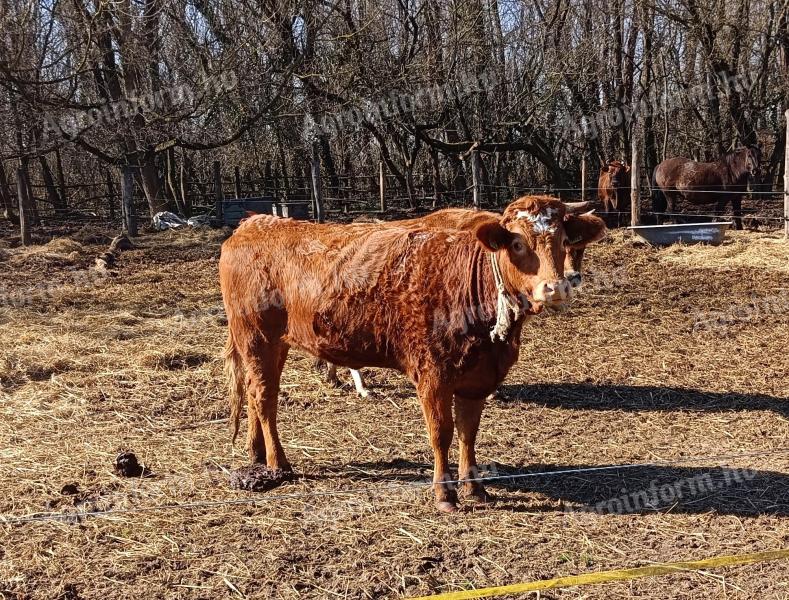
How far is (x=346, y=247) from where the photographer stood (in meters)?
4.43

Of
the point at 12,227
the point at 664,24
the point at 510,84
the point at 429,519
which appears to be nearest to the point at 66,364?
the point at 429,519

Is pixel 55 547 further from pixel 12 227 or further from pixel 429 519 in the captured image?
pixel 12 227

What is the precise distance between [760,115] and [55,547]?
72.7ft

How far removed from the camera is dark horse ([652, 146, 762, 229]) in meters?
15.6

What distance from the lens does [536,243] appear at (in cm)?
370

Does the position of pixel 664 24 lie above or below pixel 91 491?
above

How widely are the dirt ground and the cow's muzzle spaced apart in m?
1.13

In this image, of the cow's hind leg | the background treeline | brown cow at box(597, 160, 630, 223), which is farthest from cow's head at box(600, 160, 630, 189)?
the cow's hind leg

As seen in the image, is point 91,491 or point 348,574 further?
point 91,491

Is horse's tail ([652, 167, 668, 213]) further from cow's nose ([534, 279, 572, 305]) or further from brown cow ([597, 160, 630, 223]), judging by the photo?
cow's nose ([534, 279, 572, 305])

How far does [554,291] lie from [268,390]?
1.97 m

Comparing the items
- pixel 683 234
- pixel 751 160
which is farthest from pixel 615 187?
pixel 683 234

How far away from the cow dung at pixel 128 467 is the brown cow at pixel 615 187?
13.0 m

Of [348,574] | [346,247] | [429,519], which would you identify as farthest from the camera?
[346,247]
